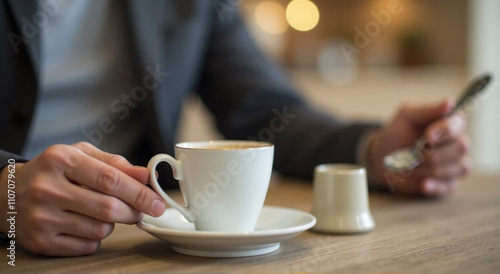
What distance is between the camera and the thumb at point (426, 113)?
0.91 metres

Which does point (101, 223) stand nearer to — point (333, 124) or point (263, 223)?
point (263, 223)

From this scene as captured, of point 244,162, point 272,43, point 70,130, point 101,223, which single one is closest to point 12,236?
point 101,223

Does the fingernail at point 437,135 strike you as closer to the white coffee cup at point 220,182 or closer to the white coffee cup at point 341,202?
the white coffee cup at point 341,202

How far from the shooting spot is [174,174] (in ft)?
2.01

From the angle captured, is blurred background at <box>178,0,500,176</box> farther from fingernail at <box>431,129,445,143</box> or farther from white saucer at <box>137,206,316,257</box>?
white saucer at <box>137,206,316,257</box>

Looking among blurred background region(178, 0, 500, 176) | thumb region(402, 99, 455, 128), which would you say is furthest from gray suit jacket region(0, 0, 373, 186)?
blurred background region(178, 0, 500, 176)

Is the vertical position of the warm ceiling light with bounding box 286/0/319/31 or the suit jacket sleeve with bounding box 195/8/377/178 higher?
the warm ceiling light with bounding box 286/0/319/31

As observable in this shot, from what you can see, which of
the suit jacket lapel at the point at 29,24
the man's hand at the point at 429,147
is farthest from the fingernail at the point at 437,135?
the suit jacket lapel at the point at 29,24

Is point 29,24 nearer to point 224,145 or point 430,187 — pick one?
point 224,145

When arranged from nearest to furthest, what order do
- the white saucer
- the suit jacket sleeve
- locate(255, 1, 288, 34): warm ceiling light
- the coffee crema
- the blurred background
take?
the white saucer < the coffee crema < the suit jacket sleeve < the blurred background < locate(255, 1, 288, 34): warm ceiling light

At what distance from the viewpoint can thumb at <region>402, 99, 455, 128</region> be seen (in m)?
0.91

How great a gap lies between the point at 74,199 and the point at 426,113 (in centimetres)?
62

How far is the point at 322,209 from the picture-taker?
28.7 inches

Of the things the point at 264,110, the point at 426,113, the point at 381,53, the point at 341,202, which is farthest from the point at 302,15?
the point at 341,202
